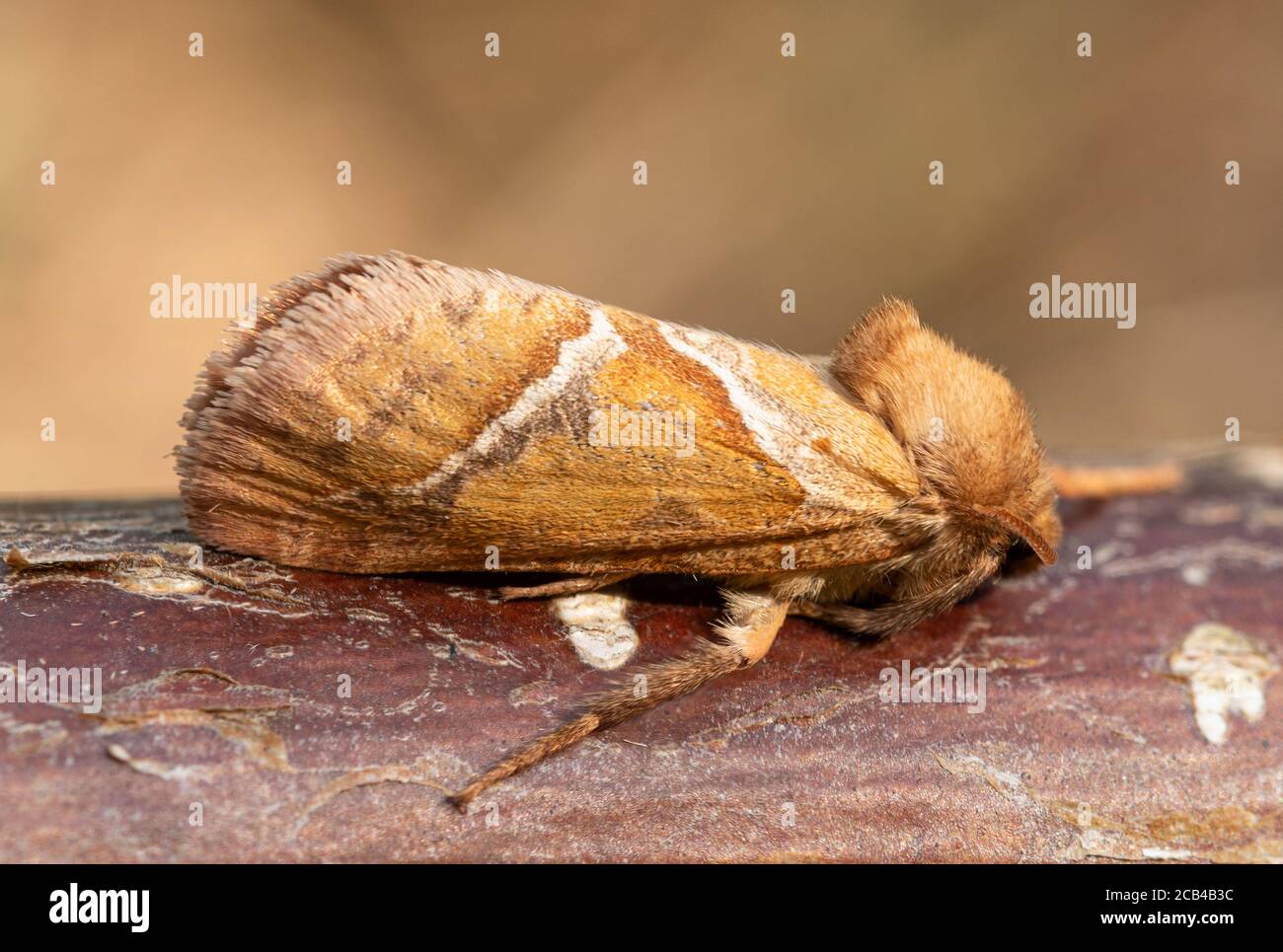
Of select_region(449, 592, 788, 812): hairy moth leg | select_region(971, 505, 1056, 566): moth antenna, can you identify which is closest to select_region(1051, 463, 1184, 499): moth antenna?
select_region(971, 505, 1056, 566): moth antenna

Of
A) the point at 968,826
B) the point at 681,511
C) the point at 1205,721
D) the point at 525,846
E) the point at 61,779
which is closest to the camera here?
the point at 61,779

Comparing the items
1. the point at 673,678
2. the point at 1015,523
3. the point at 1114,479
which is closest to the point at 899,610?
the point at 1015,523

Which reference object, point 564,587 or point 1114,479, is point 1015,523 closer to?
point 564,587

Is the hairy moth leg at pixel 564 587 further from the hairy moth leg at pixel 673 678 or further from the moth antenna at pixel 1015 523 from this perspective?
the moth antenna at pixel 1015 523

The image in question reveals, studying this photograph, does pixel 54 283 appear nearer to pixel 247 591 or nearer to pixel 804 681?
pixel 247 591

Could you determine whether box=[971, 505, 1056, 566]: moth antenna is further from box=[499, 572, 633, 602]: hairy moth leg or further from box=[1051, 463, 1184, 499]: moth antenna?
box=[1051, 463, 1184, 499]: moth antenna

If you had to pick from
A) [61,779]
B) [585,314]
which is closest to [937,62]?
[585,314]
